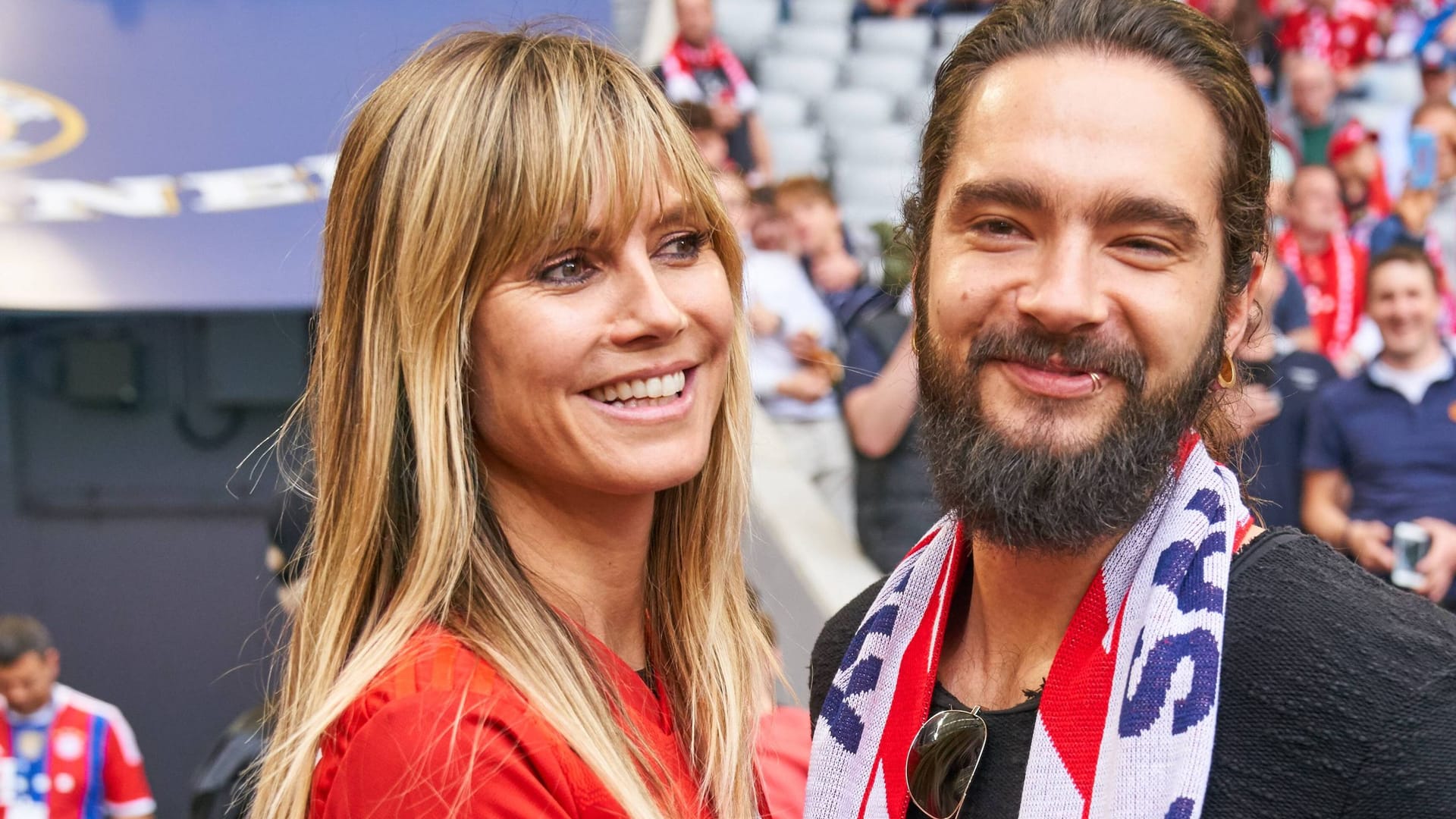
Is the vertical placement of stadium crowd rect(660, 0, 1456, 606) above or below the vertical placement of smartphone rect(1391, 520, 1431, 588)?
above

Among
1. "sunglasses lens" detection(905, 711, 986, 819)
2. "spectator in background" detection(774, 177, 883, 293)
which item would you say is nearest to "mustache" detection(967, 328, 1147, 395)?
"sunglasses lens" detection(905, 711, 986, 819)

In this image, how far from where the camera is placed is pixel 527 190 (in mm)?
1710

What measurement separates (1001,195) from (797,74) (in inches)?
267

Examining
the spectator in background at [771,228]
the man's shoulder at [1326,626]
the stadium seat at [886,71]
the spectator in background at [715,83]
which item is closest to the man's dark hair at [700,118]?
the spectator in background at [771,228]

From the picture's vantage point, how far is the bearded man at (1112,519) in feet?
4.67

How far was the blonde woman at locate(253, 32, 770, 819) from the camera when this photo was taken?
1646 mm

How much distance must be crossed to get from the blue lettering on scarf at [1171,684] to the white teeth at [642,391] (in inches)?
26.7

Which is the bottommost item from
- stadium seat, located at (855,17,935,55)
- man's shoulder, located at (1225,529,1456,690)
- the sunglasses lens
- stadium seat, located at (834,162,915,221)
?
stadium seat, located at (834,162,915,221)

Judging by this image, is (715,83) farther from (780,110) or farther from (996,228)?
(996,228)

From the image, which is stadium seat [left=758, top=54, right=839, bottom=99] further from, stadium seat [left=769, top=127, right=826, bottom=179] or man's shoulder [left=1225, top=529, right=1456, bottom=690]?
man's shoulder [left=1225, top=529, right=1456, bottom=690]

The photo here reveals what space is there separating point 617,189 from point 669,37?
19.6 feet

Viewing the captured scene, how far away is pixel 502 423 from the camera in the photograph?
1810 millimetres

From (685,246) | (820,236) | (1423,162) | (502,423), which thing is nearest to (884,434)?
(820,236)

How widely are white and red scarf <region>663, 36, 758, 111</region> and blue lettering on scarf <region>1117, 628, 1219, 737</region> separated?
5.37m
